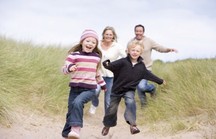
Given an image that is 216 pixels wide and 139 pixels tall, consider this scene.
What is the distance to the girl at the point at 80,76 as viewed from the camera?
5371 mm

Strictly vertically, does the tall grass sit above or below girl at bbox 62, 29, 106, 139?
below

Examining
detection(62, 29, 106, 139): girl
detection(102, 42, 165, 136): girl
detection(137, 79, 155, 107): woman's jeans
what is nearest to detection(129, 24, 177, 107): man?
detection(137, 79, 155, 107): woman's jeans

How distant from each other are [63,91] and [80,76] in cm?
344

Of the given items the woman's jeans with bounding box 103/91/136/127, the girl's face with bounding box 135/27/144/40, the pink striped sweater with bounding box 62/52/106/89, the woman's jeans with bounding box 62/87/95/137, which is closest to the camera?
the woman's jeans with bounding box 62/87/95/137

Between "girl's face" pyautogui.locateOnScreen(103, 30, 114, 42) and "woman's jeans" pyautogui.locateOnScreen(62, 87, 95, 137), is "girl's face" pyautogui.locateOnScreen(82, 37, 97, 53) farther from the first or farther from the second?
"girl's face" pyautogui.locateOnScreen(103, 30, 114, 42)

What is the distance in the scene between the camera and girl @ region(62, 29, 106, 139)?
5371 millimetres

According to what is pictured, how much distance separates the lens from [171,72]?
10406 mm

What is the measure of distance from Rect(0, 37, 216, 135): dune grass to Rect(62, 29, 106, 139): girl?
161cm

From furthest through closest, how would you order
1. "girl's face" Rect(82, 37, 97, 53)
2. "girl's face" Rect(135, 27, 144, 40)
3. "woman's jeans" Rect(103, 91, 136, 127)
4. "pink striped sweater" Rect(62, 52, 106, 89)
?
"girl's face" Rect(135, 27, 144, 40) < "woman's jeans" Rect(103, 91, 136, 127) < "girl's face" Rect(82, 37, 97, 53) < "pink striped sweater" Rect(62, 52, 106, 89)

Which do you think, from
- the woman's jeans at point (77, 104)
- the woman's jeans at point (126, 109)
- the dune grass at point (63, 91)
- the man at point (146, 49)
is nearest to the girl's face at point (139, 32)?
the man at point (146, 49)

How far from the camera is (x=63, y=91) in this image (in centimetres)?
887

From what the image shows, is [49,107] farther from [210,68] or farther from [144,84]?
[210,68]

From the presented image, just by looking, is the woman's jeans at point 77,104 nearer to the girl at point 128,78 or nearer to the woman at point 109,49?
the girl at point 128,78

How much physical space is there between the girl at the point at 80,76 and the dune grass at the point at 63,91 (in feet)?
5.27
